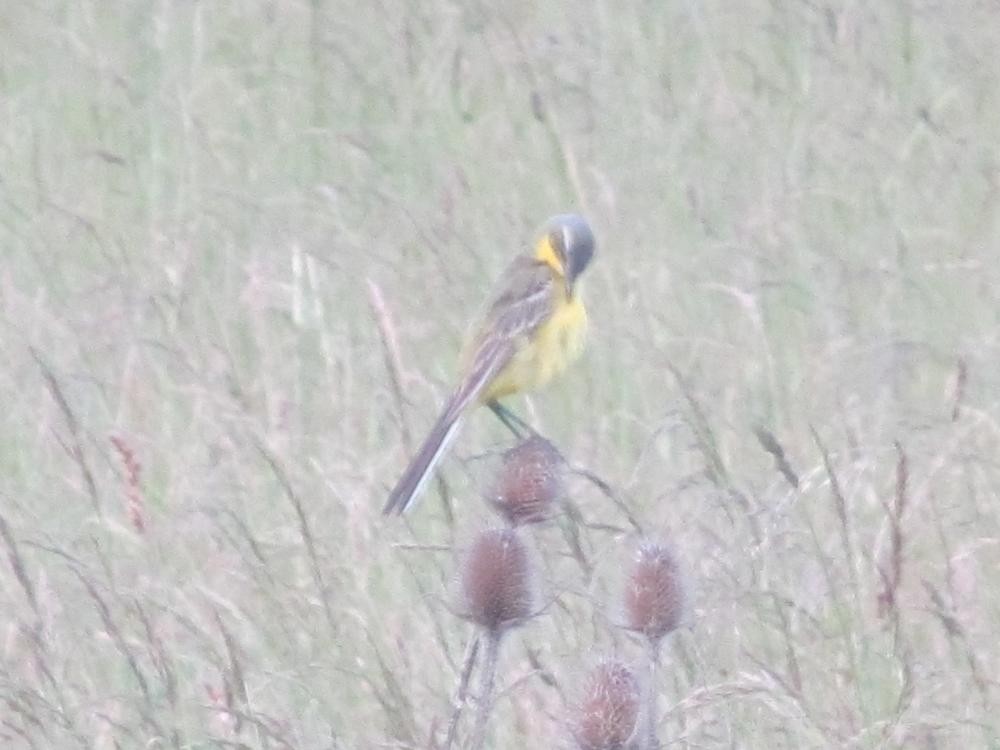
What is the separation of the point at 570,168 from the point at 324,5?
1743 mm

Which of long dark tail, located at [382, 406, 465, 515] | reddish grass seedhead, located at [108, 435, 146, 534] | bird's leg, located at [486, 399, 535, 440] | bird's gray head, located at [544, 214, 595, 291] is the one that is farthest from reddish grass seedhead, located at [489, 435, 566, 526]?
bird's gray head, located at [544, 214, 595, 291]

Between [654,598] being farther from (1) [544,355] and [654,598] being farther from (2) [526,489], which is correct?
(1) [544,355]

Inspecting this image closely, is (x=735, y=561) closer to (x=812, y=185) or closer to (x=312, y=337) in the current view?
(x=312, y=337)

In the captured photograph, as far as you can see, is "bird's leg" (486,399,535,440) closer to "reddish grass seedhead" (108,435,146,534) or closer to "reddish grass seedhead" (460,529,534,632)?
"reddish grass seedhead" (108,435,146,534)

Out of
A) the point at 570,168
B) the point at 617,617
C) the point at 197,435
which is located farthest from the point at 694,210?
the point at 617,617

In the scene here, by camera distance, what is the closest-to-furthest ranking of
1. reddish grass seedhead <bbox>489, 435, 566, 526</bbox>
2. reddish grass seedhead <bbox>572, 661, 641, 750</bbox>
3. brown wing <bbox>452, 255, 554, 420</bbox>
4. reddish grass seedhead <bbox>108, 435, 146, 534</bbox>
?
reddish grass seedhead <bbox>572, 661, 641, 750</bbox>, reddish grass seedhead <bbox>489, 435, 566, 526</bbox>, reddish grass seedhead <bbox>108, 435, 146, 534</bbox>, brown wing <bbox>452, 255, 554, 420</bbox>

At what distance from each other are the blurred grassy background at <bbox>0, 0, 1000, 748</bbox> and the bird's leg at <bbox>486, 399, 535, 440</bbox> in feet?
0.37

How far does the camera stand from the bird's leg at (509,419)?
4.77m

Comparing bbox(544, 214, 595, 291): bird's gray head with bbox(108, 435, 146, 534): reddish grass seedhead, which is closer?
bbox(108, 435, 146, 534): reddish grass seedhead

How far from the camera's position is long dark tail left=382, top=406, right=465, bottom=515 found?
13.0 feet

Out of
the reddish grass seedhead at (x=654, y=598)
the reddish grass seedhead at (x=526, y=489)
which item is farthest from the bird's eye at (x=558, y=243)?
the reddish grass seedhead at (x=654, y=598)

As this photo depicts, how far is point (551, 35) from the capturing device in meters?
6.62

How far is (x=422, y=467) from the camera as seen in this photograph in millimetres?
4062

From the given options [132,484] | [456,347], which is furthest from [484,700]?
[456,347]
